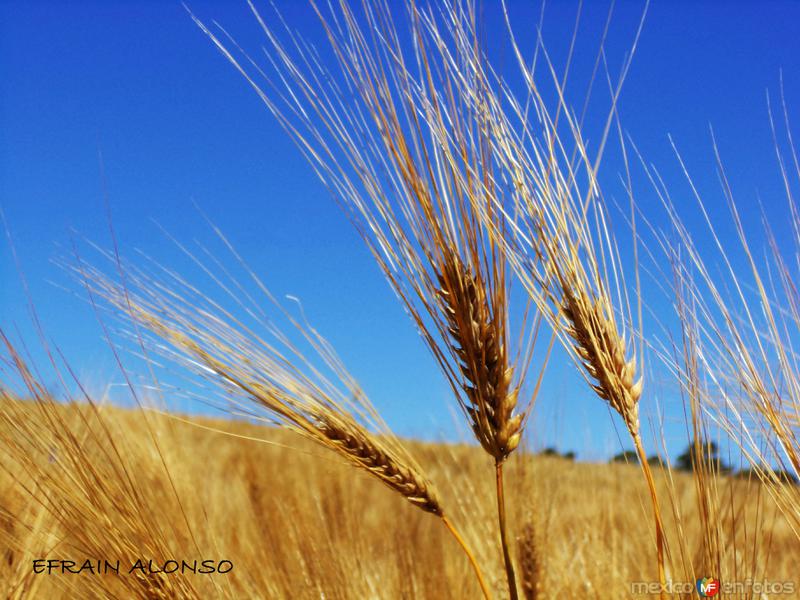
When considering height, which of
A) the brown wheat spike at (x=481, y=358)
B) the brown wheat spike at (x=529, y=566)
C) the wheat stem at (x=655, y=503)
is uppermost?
the brown wheat spike at (x=481, y=358)

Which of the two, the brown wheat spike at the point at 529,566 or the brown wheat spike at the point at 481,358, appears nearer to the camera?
the brown wheat spike at the point at 481,358

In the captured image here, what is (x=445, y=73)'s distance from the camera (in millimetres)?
923

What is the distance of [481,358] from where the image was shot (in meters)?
0.97

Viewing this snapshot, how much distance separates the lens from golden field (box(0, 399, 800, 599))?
106 centimetres

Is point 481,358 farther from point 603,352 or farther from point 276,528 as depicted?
point 276,528

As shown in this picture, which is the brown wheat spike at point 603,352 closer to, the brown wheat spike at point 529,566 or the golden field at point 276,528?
the golden field at point 276,528

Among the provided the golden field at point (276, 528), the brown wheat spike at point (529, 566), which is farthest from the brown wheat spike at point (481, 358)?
the brown wheat spike at point (529, 566)

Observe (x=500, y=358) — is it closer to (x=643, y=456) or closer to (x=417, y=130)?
(x=643, y=456)

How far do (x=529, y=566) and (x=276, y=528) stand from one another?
117cm

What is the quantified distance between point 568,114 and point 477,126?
18cm

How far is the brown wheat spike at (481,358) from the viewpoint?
95cm

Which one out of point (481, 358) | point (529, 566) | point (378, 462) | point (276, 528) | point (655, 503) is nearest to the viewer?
point (655, 503)

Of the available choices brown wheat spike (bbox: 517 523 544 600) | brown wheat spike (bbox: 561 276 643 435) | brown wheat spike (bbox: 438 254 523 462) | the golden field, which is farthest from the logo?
brown wheat spike (bbox: 517 523 544 600)

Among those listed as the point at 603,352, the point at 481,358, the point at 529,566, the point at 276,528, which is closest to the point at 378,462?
the point at 481,358
